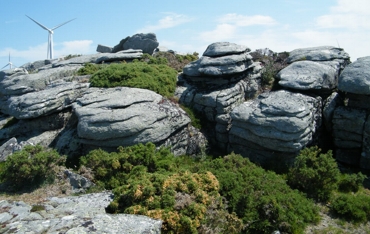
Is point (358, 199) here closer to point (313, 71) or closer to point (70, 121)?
point (313, 71)

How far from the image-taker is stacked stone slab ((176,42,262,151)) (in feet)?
59.4

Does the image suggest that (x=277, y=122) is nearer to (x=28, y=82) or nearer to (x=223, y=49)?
(x=223, y=49)

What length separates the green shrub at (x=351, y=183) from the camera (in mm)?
14109

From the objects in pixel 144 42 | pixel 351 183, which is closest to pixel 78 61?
pixel 144 42

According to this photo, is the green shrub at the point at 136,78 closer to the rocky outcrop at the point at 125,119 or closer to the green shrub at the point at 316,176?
the rocky outcrop at the point at 125,119

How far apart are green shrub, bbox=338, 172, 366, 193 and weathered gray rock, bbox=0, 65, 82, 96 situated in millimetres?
16773

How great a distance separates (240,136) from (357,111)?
19.7ft

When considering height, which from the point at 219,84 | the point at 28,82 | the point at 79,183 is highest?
the point at 219,84

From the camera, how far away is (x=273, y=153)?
15.8 m

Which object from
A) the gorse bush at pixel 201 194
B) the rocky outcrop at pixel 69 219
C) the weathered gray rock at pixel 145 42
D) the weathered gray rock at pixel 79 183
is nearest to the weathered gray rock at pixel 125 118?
the gorse bush at pixel 201 194

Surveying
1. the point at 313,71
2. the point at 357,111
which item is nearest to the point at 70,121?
the point at 313,71

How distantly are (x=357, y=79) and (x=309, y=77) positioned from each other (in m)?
2.33

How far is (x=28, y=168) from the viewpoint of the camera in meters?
11.9

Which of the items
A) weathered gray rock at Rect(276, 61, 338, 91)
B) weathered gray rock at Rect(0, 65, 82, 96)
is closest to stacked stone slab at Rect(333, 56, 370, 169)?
weathered gray rock at Rect(276, 61, 338, 91)
